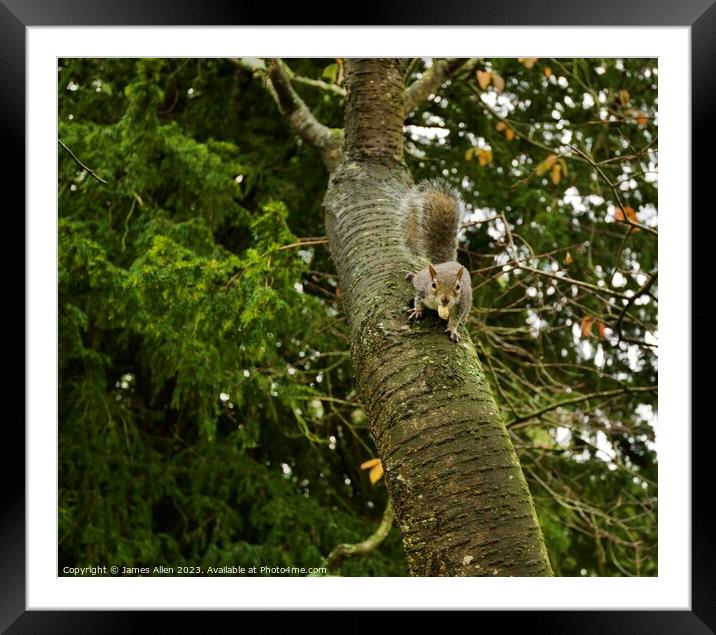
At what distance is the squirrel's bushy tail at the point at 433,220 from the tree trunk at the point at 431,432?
0.40ft

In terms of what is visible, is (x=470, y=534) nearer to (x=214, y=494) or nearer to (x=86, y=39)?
(x=86, y=39)

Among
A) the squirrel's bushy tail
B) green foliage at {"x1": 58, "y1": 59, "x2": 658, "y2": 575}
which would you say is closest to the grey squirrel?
the squirrel's bushy tail

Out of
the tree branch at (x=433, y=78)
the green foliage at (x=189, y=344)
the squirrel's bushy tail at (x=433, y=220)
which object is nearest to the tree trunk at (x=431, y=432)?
the squirrel's bushy tail at (x=433, y=220)

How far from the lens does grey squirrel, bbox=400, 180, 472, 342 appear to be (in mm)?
1414

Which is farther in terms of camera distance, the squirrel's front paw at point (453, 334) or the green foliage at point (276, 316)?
the green foliage at point (276, 316)

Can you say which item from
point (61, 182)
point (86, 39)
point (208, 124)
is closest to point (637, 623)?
point (86, 39)

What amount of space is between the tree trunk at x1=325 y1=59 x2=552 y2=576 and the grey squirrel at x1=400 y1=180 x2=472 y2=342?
3cm

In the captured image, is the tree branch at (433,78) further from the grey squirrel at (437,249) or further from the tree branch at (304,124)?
the grey squirrel at (437,249)

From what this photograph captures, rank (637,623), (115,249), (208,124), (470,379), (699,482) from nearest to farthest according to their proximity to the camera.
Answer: (470,379) → (637,623) → (699,482) → (115,249) → (208,124)

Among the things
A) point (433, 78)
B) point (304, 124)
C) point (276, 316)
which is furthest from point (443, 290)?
point (433, 78)

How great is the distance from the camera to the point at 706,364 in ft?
4.72

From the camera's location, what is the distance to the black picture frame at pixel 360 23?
52.3 inches

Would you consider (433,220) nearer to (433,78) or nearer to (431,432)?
(433,78)

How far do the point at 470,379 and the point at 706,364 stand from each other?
530 mm
